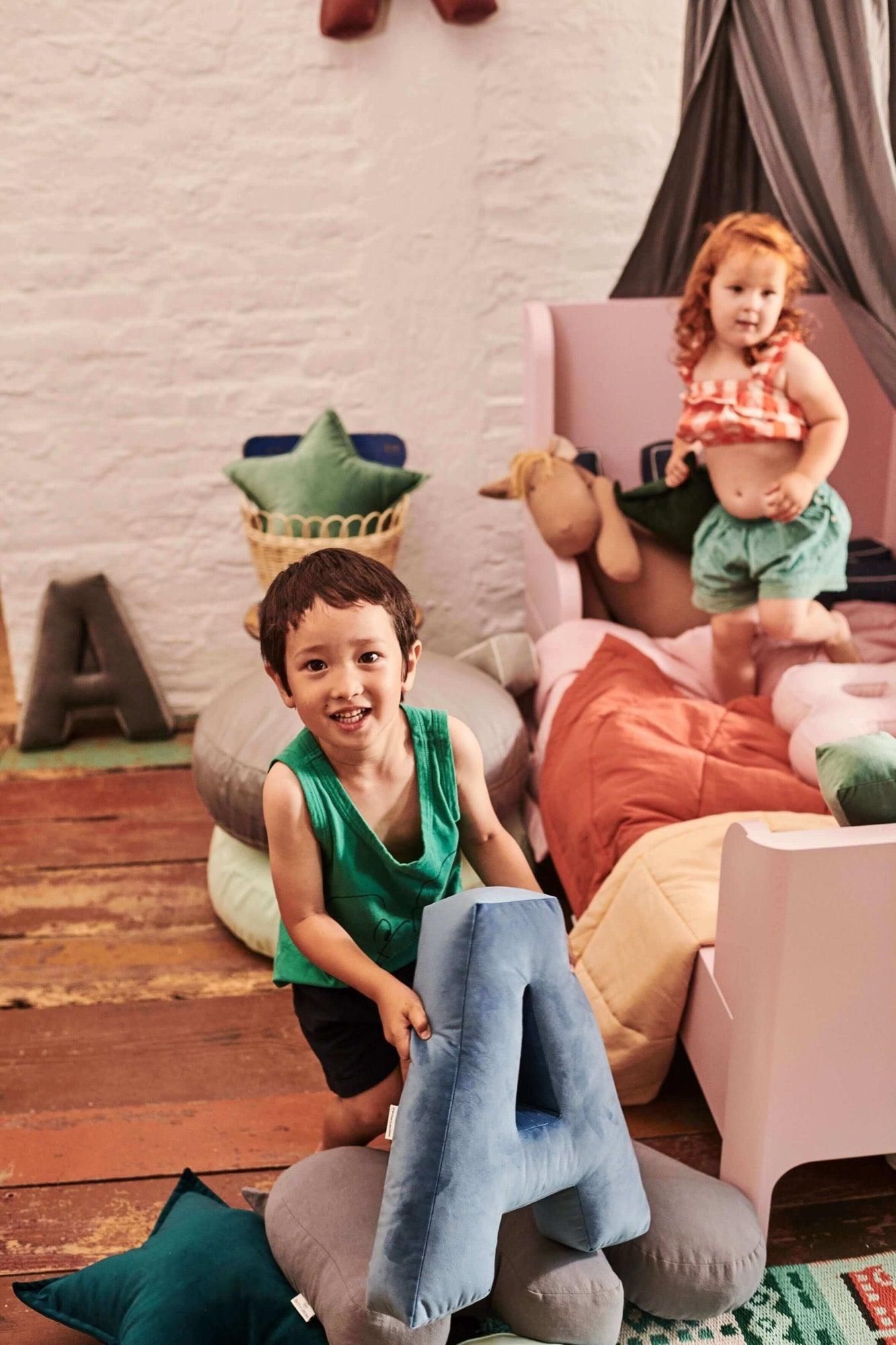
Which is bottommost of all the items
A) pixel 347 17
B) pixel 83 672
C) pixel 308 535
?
pixel 83 672

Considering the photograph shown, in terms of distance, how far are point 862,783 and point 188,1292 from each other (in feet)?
2.89

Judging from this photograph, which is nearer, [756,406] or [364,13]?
[756,406]

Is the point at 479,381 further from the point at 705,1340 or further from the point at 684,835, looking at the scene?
the point at 705,1340

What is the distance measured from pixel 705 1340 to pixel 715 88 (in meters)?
2.22

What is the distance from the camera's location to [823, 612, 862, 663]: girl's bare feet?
6.86ft

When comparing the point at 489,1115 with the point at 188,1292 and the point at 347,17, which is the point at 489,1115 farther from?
the point at 347,17

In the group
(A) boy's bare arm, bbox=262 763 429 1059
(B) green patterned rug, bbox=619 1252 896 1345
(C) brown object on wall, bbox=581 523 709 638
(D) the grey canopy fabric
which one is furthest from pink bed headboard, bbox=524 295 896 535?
(B) green patterned rug, bbox=619 1252 896 1345

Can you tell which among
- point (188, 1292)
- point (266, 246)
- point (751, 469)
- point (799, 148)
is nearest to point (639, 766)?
point (751, 469)

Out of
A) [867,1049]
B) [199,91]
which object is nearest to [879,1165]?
[867,1049]

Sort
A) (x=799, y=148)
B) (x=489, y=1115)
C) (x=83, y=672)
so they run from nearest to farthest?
(x=489, y=1115)
(x=799, y=148)
(x=83, y=672)

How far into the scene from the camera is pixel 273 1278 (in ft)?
3.92

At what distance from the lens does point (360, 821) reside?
3.98 ft

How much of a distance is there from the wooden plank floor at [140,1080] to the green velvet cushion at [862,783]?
538 mm

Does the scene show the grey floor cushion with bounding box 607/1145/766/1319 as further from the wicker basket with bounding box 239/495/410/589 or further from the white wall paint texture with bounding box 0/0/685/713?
the white wall paint texture with bounding box 0/0/685/713
